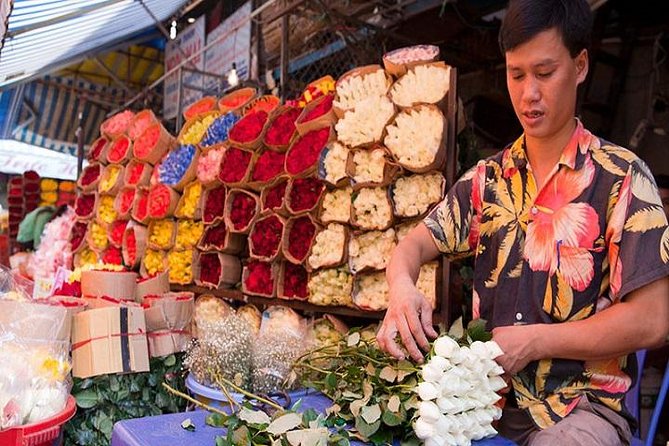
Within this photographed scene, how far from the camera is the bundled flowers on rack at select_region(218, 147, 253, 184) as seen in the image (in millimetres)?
3944

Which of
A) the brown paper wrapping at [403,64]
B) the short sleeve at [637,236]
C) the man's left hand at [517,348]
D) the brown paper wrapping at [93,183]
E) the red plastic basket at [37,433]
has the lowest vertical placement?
the red plastic basket at [37,433]

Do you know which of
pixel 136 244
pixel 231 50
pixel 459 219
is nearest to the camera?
pixel 459 219

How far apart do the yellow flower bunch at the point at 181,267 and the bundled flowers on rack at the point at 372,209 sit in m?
1.66

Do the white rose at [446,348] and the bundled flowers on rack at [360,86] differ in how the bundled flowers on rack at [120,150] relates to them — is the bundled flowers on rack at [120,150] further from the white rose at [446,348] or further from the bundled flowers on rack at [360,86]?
the white rose at [446,348]

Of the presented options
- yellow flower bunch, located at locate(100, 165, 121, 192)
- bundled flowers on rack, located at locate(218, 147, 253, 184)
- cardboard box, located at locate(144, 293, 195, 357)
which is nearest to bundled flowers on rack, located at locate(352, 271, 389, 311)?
cardboard box, located at locate(144, 293, 195, 357)

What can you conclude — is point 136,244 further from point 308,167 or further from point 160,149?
point 308,167

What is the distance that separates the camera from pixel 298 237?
354cm

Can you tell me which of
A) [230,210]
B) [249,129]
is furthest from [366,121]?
[230,210]

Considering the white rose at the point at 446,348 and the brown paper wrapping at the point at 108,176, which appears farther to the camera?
the brown paper wrapping at the point at 108,176

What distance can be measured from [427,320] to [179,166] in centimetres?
338

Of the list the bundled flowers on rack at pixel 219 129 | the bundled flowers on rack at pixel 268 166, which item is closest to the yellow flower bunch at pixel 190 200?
the bundled flowers on rack at pixel 219 129

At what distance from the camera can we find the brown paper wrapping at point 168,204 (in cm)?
443

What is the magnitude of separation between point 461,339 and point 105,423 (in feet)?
5.89

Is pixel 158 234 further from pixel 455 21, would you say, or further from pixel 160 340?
pixel 455 21
